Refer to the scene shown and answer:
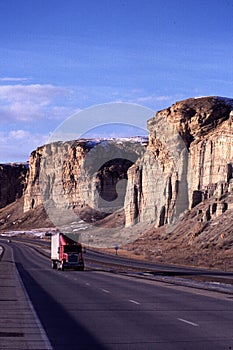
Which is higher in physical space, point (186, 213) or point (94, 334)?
point (186, 213)

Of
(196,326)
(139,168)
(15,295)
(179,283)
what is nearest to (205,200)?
(139,168)

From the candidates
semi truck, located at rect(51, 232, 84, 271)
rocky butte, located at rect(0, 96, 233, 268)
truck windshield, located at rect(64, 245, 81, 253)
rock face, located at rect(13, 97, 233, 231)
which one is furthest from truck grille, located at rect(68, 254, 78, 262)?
rock face, located at rect(13, 97, 233, 231)

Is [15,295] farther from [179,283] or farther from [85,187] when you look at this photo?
[85,187]

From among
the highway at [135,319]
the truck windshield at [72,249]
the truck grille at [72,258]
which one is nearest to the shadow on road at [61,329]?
the highway at [135,319]

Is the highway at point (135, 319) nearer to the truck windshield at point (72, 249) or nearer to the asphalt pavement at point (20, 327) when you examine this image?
the asphalt pavement at point (20, 327)

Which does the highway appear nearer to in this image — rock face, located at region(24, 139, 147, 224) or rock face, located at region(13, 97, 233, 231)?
rock face, located at region(13, 97, 233, 231)

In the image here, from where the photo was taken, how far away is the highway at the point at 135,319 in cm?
1170

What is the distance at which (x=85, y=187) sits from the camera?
158 metres

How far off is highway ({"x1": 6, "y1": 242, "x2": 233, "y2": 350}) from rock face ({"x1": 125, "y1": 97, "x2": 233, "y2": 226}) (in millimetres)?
51406

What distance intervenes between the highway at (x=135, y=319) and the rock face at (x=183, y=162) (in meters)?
51.4

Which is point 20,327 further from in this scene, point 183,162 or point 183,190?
point 183,162

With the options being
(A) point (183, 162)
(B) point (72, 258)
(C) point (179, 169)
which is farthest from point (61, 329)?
(C) point (179, 169)

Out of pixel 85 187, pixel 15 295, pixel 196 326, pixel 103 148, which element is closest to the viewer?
pixel 196 326

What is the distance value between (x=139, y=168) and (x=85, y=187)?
49.6 meters
